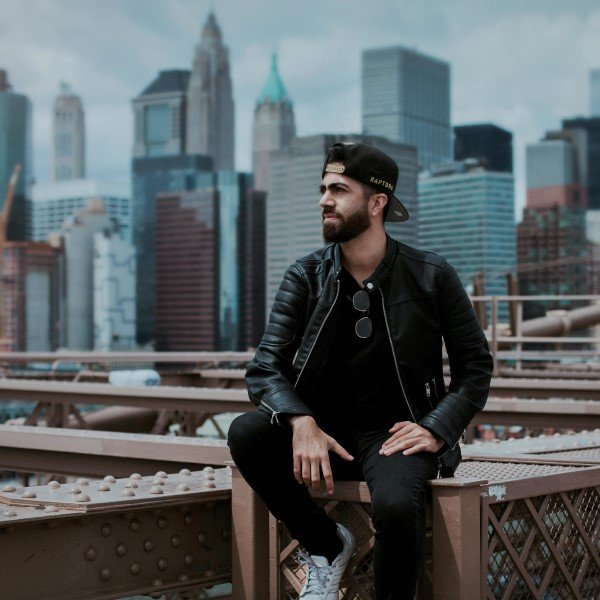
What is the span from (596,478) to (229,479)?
1.30 metres

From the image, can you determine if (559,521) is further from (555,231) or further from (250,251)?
(250,251)

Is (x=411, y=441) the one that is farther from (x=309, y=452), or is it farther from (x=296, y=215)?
(x=296, y=215)

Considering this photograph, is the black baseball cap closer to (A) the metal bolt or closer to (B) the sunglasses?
(B) the sunglasses

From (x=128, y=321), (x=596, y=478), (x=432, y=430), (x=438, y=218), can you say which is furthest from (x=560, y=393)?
(x=128, y=321)

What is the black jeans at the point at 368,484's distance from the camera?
128 inches

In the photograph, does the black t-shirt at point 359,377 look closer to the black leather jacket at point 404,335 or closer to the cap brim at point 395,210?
the black leather jacket at point 404,335

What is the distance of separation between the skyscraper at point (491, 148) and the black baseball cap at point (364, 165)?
175m

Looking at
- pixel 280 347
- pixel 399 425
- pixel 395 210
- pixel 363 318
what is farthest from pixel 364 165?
pixel 399 425

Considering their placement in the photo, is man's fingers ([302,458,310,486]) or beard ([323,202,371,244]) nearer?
man's fingers ([302,458,310,486])

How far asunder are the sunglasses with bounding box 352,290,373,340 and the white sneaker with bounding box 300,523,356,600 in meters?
0.61

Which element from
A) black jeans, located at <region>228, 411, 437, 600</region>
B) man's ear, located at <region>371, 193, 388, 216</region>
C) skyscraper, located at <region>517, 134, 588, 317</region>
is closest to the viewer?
black jeans, located at <region>228, 411, 437, 600</region>

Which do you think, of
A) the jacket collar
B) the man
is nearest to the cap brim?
the man

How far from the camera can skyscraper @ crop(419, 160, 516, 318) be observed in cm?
17250

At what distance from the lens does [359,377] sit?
3629 millimetres
